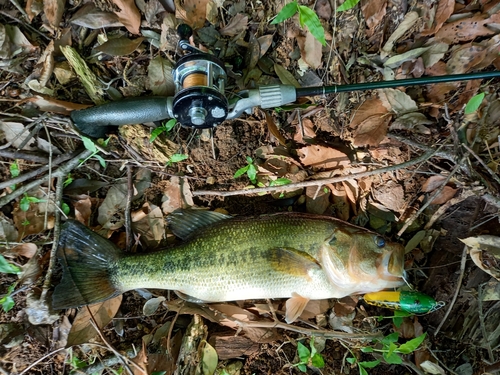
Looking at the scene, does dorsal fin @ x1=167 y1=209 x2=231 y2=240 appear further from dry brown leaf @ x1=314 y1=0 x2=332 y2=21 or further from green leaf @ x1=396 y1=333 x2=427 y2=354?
dry brown leaf @ x1=314 y1=0 x2=332 y2=21

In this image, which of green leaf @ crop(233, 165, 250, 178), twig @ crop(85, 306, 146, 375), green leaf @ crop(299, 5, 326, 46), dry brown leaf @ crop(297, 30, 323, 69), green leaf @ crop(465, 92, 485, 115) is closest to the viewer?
green leaf @ crop(299, 5, 326, 46)

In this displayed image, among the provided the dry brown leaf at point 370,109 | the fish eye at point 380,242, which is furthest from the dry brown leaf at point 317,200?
the dry brown leaf at point 370,109

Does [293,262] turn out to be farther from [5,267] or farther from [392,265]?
[5,267]

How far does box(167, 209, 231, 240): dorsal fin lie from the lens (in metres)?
2.83

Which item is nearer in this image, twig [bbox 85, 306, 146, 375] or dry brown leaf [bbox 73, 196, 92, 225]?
twig [bbox 85, 306, 146, 375]

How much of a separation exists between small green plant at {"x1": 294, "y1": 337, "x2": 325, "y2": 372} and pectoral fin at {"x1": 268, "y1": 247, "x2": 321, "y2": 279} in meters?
0.51

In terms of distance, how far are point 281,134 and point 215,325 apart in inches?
59.5

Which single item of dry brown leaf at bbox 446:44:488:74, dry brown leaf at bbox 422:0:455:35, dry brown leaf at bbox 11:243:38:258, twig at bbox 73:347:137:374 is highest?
dry brown leaf at bbox 422:0:455:35

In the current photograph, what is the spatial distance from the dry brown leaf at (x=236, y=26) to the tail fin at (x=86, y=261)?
1.71m

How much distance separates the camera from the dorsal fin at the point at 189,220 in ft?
9.29

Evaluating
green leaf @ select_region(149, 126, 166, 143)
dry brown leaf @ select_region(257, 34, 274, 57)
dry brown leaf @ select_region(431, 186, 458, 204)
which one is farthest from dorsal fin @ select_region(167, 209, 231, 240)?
dry brown leaf @ select_region(431, 186, 458, 204)

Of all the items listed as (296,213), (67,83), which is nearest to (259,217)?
(296,213)

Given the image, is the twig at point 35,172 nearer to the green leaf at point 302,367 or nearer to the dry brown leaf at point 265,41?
the dry brown leaf at point 265,41

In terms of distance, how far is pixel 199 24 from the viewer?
2.75 metres
